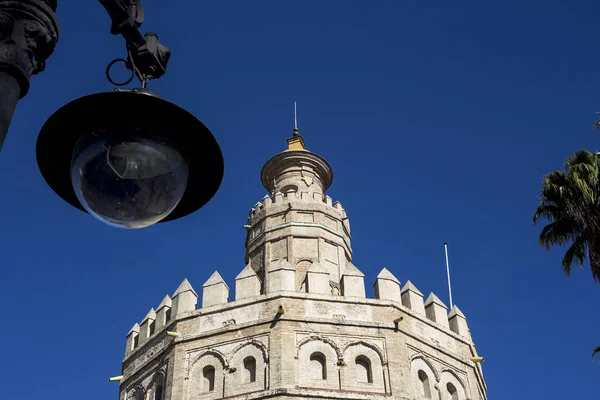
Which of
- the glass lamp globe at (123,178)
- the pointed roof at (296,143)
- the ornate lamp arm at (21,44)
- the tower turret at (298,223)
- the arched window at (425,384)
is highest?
the pointed roof at (296,143)

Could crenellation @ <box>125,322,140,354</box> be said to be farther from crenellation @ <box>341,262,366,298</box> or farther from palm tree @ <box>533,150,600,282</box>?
palm tree @ <box>533,150,600,282</box>

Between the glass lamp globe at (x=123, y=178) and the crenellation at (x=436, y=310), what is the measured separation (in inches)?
691

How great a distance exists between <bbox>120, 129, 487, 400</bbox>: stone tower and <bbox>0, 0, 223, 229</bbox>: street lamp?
13.8m

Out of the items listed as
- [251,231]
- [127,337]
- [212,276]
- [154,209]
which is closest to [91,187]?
[154,209]

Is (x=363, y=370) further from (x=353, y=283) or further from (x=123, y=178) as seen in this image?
(x=123, y=178)

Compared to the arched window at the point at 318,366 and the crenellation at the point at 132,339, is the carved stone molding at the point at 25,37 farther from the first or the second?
the crenellation at the point at 132,339

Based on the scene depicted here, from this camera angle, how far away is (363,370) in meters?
18.6

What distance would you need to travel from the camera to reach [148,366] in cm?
2028

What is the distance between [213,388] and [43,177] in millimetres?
14873

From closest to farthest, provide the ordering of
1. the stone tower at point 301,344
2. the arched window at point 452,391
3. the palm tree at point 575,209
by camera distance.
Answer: the palm tree at point 575,209
the stone tower at point 301,344
the arched window at point 452,391

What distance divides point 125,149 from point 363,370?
15.4 metres

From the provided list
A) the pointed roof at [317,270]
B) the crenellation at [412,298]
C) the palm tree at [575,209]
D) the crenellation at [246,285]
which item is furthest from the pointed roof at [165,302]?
the palm tree at [575,209]

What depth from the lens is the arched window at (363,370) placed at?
18406 mm

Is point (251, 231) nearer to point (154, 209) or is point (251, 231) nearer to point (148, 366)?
point (148, 366)
